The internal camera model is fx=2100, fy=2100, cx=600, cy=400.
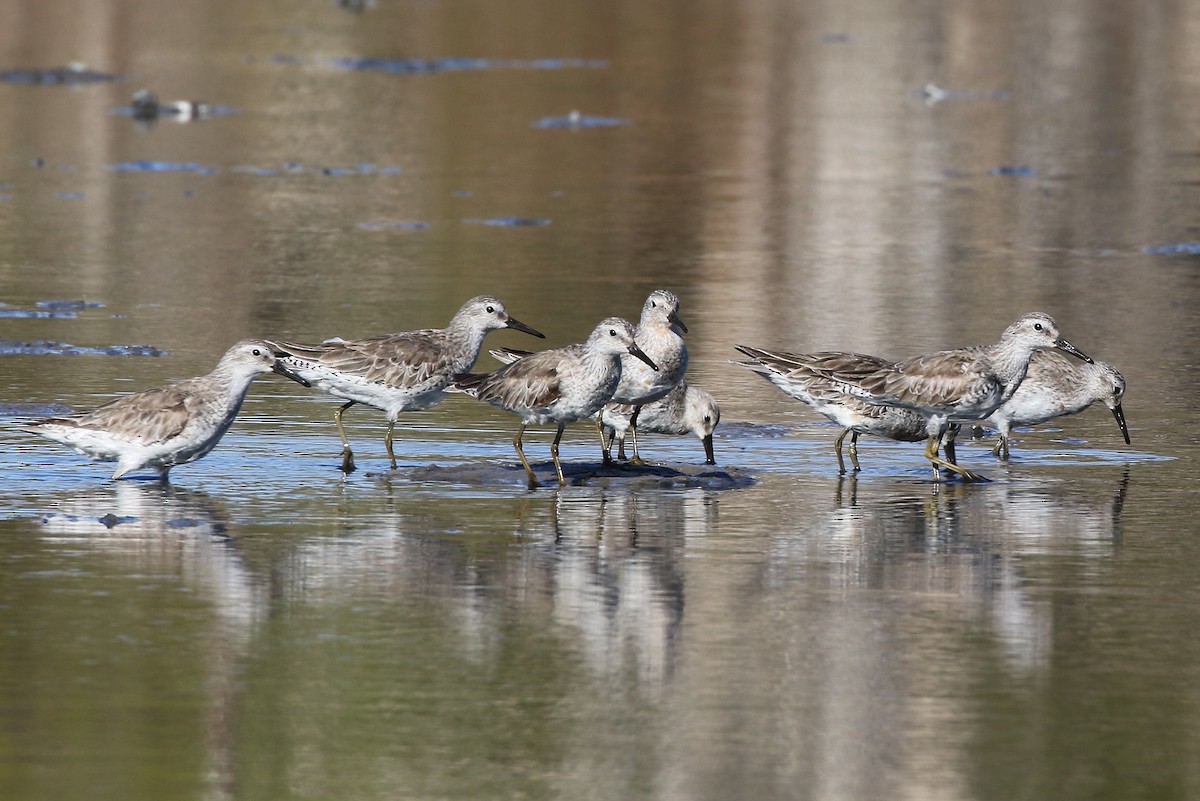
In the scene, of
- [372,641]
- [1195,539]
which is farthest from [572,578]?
[1195,539]

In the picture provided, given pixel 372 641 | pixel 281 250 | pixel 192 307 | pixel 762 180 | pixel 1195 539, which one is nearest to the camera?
pixel 372 641

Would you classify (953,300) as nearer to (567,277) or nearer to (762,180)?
(567,277)

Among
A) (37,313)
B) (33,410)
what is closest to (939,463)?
(33,410)

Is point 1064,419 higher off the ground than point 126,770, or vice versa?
point 1064,419

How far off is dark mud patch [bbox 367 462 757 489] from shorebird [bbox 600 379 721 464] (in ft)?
2.33

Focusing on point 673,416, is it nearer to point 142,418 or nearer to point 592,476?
point 592,476

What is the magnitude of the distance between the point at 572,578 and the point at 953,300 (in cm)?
1106

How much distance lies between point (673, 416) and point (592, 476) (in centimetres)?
173

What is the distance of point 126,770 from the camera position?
798 cm

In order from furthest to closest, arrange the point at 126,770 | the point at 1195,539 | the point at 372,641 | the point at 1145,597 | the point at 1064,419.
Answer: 1. the point at 1064,419
2. the point at 1195,539
3. the point at 1145,597
4. the point at 372,641
5. the point at 126,770

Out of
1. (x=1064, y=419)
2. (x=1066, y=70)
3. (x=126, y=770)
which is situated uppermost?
(x=1066, y=70)

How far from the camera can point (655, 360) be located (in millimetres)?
15047

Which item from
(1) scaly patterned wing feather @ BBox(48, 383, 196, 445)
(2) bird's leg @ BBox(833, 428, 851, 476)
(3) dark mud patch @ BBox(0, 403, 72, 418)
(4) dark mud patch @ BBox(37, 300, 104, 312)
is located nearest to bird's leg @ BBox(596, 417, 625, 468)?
(2) bird's leg @ BBox(833, 428, 851, 476)

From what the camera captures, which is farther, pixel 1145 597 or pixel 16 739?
pixel 1145 597
